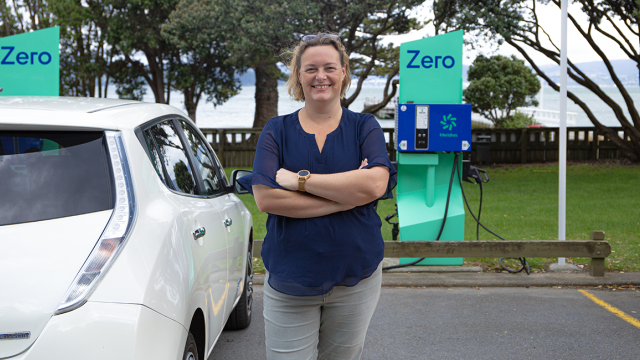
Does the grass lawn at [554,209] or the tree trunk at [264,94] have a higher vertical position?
the tree trunk at [264,94]

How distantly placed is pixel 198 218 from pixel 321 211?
856mm

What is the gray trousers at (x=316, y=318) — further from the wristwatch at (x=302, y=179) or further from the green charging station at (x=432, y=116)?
the green charging station at (x=432, y=116)

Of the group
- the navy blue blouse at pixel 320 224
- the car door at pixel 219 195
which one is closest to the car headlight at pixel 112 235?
the navy blue blouse at pixel 320 224

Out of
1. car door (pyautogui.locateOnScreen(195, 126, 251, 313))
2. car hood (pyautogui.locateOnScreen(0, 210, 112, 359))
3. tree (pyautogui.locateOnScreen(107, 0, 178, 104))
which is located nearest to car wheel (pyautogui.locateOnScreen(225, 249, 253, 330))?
car door (pyautogui.locateOnScreen(195, 126, 251, 313))

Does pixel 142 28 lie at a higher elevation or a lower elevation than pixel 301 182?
higher

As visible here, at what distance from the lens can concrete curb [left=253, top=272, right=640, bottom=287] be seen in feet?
18.5

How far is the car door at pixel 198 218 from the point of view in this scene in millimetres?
2561

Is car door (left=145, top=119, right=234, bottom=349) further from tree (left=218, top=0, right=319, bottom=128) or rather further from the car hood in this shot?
tree (left=218, top=0, right=319, bottom=128)

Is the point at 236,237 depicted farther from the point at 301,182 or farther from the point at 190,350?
the point at 301,182

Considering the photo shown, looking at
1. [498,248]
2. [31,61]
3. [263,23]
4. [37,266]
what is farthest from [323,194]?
[263,23]

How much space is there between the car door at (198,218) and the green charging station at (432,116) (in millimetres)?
3043

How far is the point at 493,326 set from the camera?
450 cm

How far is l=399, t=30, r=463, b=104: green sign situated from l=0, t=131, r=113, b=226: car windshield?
14.3ft

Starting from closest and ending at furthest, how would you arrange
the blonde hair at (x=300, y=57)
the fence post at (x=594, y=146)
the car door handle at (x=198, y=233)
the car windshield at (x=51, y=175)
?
the car windshield at (x=51, y=175) < the blonde hair at (x=300, y=57) < the car door handle at (x=198, y=233) < the fence post at (x=594, y=146)
